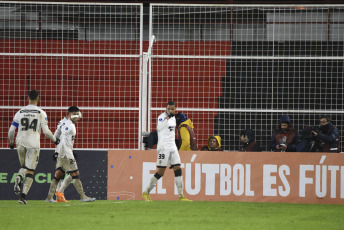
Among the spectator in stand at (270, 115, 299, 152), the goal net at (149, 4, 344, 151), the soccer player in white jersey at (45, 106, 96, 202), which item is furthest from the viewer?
the goal net at (149, 4, 344, 151)

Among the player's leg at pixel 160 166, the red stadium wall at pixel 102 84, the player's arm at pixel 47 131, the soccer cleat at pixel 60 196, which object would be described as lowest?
the soccer cleat at pixel 60 196

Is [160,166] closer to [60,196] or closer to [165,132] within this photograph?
[165,132]

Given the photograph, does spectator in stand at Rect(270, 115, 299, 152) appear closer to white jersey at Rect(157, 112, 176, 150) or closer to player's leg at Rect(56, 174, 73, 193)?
white jersey at Rect(157, 112, 176, 150)

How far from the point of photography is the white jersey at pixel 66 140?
11852mm

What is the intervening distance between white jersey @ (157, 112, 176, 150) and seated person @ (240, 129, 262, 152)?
1827mm

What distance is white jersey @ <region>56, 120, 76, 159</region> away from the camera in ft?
38.9

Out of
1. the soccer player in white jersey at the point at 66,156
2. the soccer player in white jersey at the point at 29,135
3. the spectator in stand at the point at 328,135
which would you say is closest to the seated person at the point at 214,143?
the spectator in stand at the point at 328,135

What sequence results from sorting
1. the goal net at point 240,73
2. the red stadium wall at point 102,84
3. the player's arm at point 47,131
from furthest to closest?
the red stadium wall at point 102,84
the goal net at point 240,73
the player's arm at point 47,131

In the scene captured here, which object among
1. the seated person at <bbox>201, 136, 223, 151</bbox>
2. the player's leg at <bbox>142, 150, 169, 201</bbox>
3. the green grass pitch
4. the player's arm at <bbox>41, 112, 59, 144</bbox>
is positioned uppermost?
the player's arm at <bbox>41, 112, 59, 144</bbox>

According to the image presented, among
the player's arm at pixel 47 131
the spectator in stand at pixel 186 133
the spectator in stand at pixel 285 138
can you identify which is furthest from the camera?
the spectator in stand at pixel 186 133

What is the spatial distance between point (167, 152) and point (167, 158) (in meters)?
0.11

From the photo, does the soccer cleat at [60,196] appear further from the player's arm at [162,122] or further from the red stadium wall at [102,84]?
the player's arm at [162,122]

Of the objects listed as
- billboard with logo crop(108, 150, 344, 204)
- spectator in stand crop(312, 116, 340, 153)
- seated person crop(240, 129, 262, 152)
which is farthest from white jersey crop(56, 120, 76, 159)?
spectator in stand crop(312, 116, 340, 153)

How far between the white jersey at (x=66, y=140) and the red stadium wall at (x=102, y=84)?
77.1 inches
